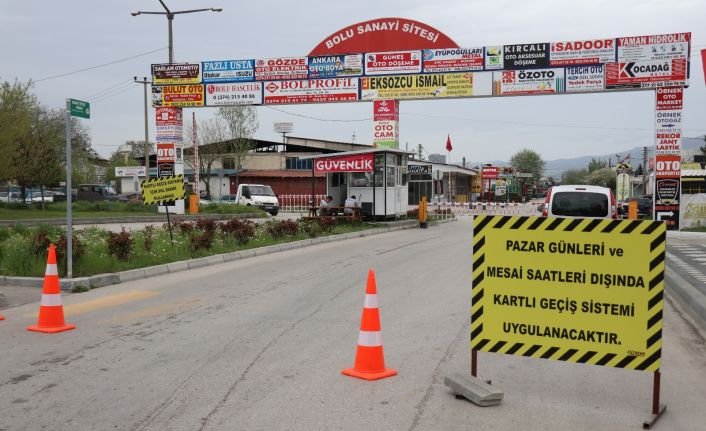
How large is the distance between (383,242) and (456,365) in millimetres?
13010

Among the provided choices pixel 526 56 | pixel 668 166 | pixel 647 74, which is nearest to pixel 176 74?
A: pixel 526 56

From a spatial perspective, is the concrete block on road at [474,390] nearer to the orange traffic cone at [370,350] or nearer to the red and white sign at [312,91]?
the orange traffic cone at [370,350]

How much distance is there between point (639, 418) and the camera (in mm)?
4656

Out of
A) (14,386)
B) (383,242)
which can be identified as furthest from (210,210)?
(14,386)

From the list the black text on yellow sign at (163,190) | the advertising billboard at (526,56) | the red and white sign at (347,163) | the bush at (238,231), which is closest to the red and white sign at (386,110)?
the red and white sign at (347,163)

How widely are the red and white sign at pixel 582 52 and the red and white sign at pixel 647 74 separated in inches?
17.8

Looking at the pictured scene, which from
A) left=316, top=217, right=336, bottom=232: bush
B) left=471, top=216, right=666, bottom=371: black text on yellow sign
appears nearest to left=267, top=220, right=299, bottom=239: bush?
left=316, top=217, right=336, bottom=232: bush

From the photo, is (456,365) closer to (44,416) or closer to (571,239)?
(571,239)

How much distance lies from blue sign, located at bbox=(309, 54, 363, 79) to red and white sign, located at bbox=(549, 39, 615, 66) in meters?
7.81

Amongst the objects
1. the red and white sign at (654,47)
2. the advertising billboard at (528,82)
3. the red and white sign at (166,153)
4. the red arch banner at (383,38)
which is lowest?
the red and white sign at (166,153)

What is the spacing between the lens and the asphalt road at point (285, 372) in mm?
4598

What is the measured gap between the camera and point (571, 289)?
16.3 ft

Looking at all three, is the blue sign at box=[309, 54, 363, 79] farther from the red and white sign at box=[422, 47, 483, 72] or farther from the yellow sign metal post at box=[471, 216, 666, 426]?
the yellow sign metal post at box=[471, 216, 666, 426]

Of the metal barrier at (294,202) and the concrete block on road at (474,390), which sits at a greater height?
the metal barrier at (294,202)
